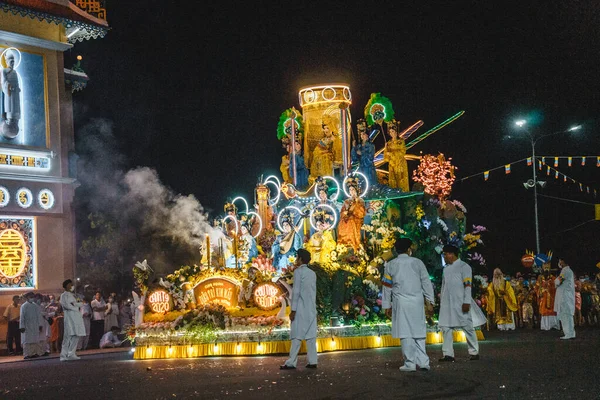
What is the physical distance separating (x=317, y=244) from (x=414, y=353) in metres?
13.7

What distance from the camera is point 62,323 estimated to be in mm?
28812

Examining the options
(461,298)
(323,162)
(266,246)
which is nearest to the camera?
(461,298)

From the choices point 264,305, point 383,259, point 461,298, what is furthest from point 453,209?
point 461,298

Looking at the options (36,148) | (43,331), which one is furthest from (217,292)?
(36,148)

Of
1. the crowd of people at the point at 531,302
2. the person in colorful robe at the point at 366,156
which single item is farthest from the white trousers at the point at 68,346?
the person in colorful robe at the point at 366,156

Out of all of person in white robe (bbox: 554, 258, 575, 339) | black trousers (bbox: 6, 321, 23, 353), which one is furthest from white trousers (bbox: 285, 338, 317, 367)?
black trousers (bbox: 6, 321, 23, 353)

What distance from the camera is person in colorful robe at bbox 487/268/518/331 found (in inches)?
1192

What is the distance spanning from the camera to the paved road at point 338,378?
36.7 feet

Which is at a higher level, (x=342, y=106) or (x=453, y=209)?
(x=342, y=106)

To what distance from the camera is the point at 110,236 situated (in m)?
42.8

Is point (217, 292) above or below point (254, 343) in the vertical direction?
above

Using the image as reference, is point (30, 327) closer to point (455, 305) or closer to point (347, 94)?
point (455, 305)

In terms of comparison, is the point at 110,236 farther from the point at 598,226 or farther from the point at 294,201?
the point at 598,226

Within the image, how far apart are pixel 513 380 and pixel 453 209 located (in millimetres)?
21438
